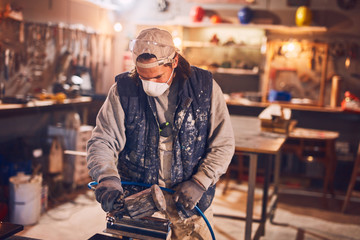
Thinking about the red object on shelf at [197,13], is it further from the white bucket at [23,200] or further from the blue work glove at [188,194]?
the blue work glove at [188,194]

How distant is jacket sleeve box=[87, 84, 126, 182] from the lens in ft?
6.23

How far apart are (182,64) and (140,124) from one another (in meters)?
0.38

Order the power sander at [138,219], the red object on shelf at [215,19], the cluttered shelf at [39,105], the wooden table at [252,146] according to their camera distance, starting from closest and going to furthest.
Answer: the power sander at [138,219], the wooden table at [252,146], the cluttered shelf at [39,105], the red object on shelf at [215,19]

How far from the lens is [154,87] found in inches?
80.6

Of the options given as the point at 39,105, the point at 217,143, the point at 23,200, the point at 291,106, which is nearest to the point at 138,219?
the point at 217,143

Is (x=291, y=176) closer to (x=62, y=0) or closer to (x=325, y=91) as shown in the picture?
(x=325, y=91)

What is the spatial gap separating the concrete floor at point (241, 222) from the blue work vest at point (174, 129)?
1833mm

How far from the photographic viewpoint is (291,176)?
607cm

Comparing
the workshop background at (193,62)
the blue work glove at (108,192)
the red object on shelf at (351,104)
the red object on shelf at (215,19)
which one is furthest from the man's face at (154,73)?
the red object on shelf at (215,19)

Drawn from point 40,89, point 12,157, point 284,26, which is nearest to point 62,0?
point 40,89

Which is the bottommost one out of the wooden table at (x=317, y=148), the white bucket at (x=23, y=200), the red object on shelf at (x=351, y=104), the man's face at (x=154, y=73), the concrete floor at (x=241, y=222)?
the concrete floor at (x=241, y=222)

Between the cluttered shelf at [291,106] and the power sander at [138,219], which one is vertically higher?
the cluttered shelf at [291,106]

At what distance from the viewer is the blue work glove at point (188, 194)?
74.7 inches

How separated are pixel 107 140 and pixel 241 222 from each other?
2.92 meters
